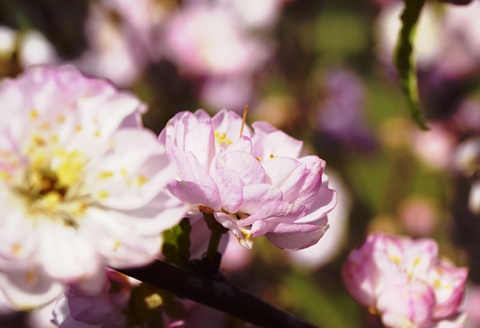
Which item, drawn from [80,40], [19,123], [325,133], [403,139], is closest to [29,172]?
[19,123]

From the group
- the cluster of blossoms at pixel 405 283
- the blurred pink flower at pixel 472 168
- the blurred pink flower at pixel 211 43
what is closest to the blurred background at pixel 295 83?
the blurred pink flower at pixel 211 43

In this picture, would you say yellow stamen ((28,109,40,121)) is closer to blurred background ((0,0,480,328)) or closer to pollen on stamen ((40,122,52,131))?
pollen on stamen ((40,122,52,131))

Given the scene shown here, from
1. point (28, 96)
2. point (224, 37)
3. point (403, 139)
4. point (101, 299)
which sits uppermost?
point (28, 96)

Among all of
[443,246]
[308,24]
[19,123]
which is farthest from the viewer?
[308,24]

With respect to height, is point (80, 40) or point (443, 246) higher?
point (80, 40)

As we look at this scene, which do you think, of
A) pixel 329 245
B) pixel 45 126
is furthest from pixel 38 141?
pixel 329 245

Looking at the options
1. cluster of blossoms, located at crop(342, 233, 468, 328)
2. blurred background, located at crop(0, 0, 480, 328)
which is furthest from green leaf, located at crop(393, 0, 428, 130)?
blurred background, located at crop(0, 0, 480, 328)

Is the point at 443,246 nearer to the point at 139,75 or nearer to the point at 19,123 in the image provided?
the point at 139,75
